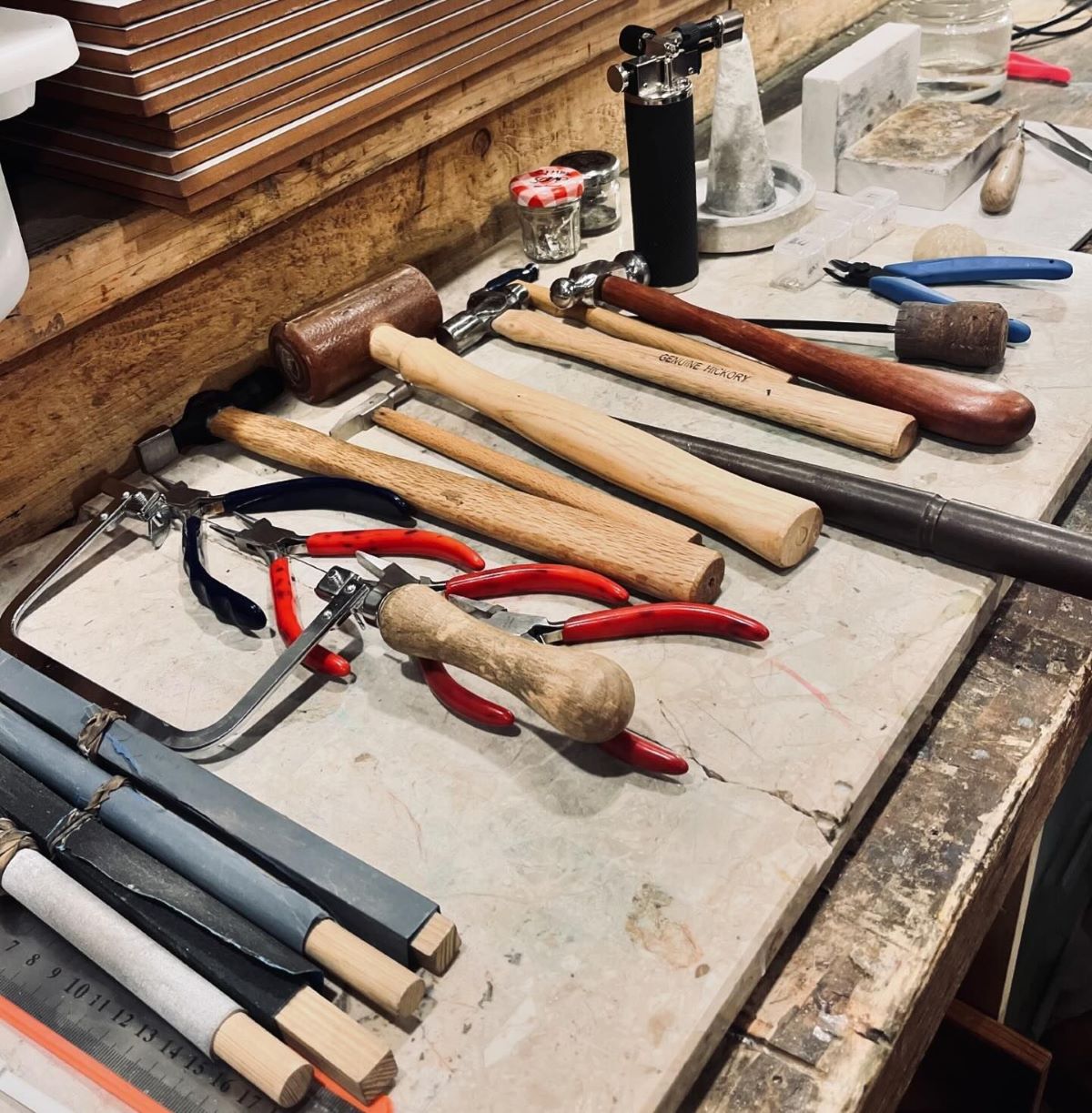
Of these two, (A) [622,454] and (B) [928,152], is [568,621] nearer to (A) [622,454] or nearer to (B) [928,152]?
(A) [622,454]

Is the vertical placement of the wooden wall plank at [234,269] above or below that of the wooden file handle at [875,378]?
above

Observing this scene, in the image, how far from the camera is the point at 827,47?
6.97ft

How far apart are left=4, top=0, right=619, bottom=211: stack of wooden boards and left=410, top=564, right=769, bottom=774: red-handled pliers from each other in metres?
0.48

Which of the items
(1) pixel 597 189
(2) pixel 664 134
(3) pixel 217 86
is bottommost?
(1) pixel 597 189

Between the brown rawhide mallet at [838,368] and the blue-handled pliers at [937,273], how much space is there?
0.46 ft

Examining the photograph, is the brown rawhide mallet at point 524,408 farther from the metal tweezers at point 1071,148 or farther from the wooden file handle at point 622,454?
the metal tweezers at point 1071,148

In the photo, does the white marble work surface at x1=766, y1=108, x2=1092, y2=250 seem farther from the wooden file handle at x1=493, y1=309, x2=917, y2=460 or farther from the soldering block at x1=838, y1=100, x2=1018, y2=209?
the wooden file handle at x1=493, y1=309, x2=917, y2=460

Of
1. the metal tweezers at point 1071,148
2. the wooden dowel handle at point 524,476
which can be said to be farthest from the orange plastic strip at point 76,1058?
the metal tweezers at point 1071,148

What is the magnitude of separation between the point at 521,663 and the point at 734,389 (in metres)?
0.46

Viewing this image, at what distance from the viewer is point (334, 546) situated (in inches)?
38.5

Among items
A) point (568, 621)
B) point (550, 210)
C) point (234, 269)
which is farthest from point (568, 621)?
point (550, 210)

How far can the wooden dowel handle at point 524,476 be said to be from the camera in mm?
944

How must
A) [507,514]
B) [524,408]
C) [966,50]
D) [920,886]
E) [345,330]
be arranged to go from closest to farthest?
1. [920,886]
2. [507,514]
3. [524,408]
4. [345,330]
5. [966,50]

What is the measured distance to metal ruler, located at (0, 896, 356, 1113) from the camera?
0.62m
